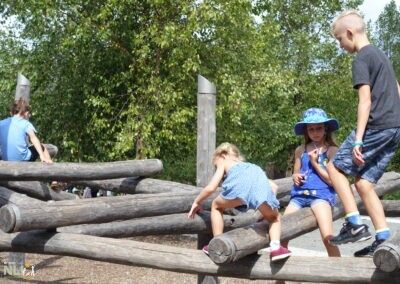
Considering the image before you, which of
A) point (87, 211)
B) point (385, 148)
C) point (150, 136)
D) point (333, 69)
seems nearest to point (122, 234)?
point (87, 211)

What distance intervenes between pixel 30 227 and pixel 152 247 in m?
0.89

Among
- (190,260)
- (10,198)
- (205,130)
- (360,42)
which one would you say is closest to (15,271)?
(205,130)

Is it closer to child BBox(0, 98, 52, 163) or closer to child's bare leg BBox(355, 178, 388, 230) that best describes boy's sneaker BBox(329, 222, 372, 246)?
child's bare leg BBox(355, 178, 388, 230)

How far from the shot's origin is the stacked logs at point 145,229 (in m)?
4.88

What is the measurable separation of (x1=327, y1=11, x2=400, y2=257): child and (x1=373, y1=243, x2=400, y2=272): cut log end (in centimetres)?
50

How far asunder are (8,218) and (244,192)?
169cm

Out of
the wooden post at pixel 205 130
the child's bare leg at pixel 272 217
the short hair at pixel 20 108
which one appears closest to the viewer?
the child's bare leg at pixel 272 217

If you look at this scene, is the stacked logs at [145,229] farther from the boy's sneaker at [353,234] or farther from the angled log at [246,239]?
the boy's sneaker at [353,234]

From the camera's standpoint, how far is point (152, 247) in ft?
18.4

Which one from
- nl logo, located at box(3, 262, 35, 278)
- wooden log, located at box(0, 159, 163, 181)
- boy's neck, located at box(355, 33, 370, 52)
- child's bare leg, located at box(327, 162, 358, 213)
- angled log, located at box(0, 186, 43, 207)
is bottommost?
nl logo, located at box(3, 262, 35, 278)

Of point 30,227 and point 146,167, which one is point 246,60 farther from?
point 30,227

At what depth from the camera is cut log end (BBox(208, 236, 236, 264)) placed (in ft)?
15.9

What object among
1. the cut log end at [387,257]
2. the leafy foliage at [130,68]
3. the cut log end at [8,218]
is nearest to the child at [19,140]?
the cut log end at [8,218]

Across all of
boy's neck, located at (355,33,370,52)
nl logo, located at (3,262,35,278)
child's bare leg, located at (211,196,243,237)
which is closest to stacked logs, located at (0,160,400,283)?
child's bare leg, located at (211,196,243,237)
